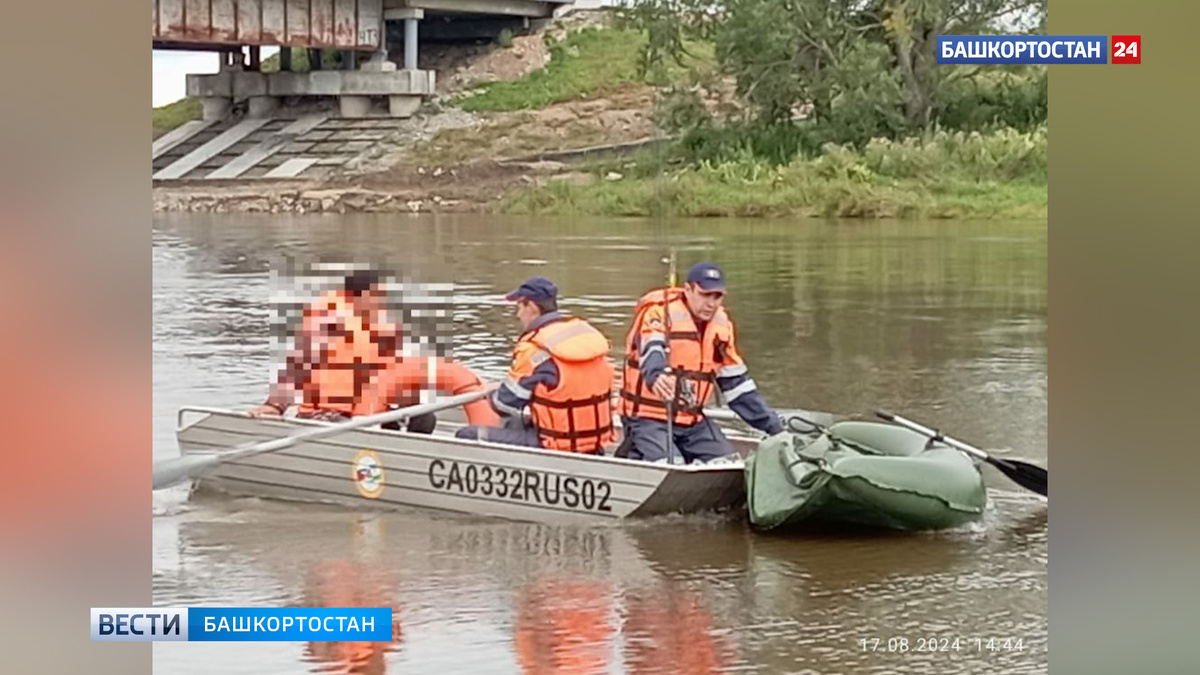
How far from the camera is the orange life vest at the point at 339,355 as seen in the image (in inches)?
131

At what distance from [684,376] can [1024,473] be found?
636 millimetres

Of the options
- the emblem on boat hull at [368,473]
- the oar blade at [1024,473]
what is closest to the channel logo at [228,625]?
the emblem on boat hull at [368,473]

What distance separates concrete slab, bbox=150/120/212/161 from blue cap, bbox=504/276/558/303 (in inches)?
26.0

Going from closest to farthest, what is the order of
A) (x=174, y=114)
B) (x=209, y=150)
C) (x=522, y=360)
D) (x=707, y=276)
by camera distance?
(x=174, y=114) → (x=209, y=150) → (x=707, y=276) → (x=522, y=360)

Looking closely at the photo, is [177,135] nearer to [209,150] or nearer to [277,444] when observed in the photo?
[209,150]

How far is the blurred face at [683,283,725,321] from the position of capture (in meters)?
3.62

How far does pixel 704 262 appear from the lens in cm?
354

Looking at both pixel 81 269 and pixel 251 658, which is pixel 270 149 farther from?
pixel 251 658

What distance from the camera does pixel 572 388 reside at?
3859 millimetres

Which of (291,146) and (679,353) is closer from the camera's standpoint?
(291,146)

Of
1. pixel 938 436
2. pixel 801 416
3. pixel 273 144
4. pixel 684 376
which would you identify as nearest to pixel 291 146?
pixel 273 144

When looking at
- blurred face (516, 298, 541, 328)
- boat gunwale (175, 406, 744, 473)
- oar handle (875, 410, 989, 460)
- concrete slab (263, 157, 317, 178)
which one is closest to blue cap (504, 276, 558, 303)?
blurred face (516, 298, 541, 328)

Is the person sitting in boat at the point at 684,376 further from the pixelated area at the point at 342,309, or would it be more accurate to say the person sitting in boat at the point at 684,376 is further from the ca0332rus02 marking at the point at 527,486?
the pixelated area at the point at 342,309

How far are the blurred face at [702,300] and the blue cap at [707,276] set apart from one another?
0.01 meters
